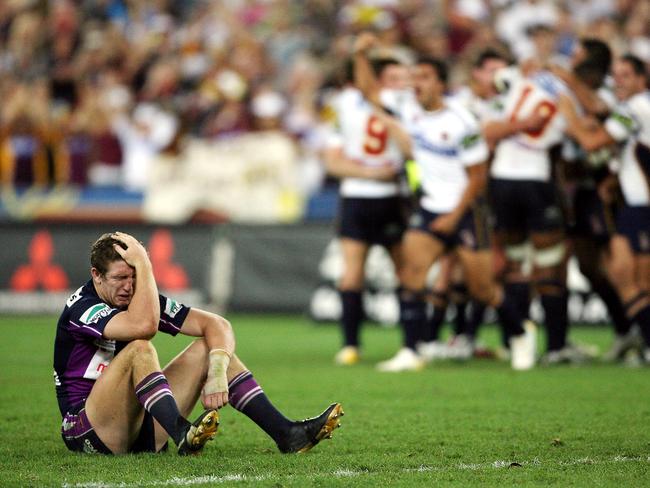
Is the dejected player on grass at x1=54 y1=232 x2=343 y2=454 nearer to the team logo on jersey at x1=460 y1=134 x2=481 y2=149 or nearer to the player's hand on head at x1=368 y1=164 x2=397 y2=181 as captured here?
the team logo on jersey at x1=460 y1=134 x2=481 y2=149

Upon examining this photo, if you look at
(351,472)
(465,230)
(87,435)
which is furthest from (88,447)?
(465,230)

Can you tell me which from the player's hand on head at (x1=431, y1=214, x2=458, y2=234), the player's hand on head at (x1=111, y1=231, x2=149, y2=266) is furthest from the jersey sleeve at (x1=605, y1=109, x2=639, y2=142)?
the player's hand on head at (x1=111, y1=231, x2=149, y2=266)

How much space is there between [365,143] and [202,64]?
10.6m

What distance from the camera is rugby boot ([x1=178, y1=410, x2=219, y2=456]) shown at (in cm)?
562

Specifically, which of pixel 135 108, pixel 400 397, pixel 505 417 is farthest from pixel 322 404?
Result: pixel 135 108

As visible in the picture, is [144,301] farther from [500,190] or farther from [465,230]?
[500,190]

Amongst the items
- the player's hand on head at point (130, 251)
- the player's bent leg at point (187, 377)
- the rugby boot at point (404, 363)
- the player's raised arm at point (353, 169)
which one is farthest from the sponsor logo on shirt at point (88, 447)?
the player's raised arm at point (353, 169)

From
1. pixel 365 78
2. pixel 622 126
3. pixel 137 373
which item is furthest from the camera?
pixel 365 78

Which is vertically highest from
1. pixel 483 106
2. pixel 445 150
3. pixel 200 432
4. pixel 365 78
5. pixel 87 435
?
pixel 365 78

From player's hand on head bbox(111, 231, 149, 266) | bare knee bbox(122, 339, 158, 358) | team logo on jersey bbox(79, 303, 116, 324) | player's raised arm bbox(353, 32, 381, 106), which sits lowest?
bare knee bbox(122, 339, 158, 358)

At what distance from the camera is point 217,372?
6043 mm

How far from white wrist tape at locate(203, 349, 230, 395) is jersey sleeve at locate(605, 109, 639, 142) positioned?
5568mm

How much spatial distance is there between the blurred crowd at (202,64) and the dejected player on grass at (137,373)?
12.5m

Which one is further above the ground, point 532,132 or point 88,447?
point 532,132
